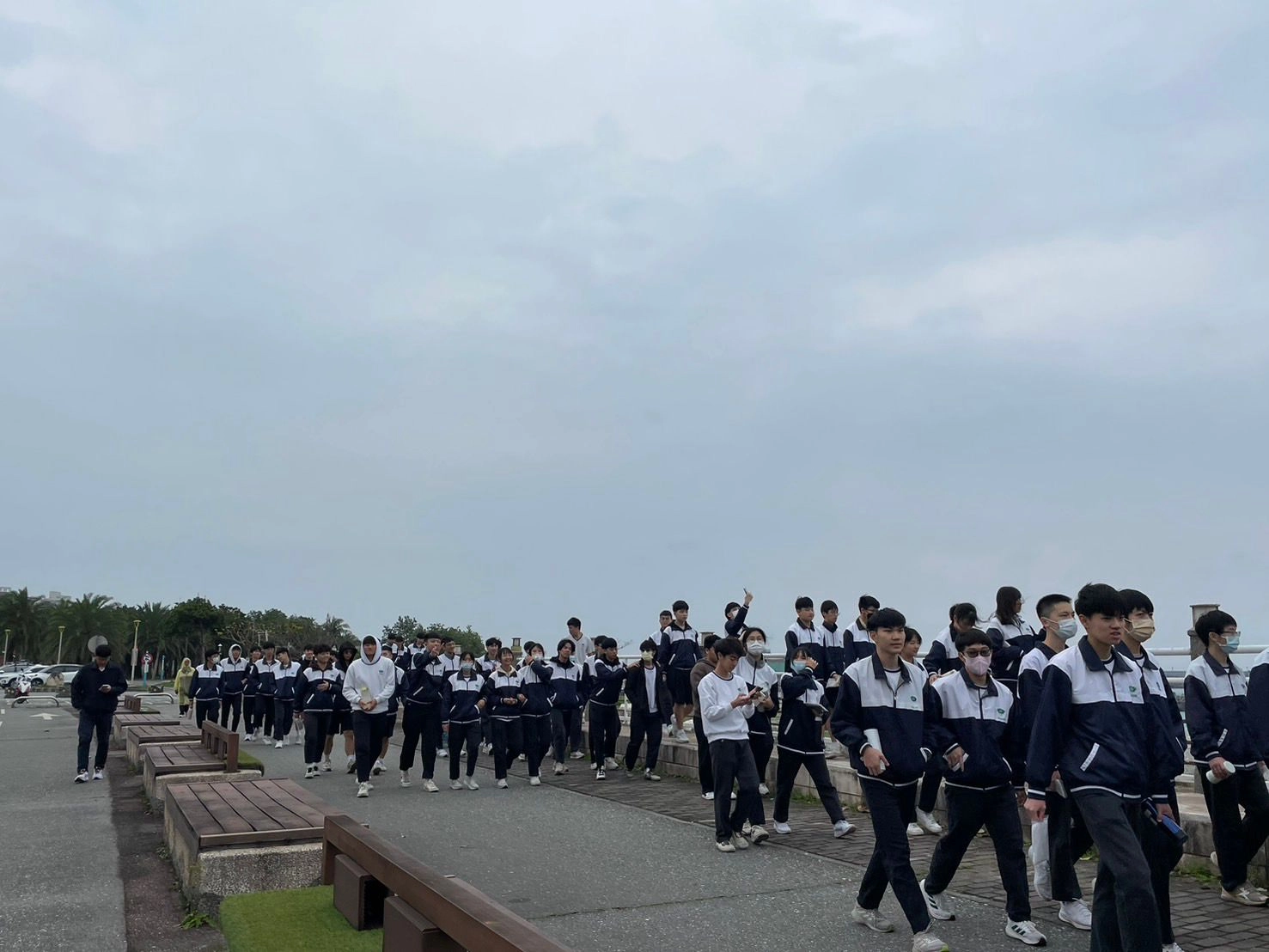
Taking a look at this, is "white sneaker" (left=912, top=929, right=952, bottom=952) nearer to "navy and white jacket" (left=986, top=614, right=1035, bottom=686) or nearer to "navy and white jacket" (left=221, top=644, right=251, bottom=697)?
"navy and white jacket" (left=986, top=614, right=1035, bottom=686)

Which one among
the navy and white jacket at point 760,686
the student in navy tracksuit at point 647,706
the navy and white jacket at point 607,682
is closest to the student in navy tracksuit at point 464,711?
the navy and white jacket at point 607,682

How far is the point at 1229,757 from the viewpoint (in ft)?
23.3

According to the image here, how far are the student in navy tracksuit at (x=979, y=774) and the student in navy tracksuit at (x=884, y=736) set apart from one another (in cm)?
21

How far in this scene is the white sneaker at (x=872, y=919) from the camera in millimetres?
6695

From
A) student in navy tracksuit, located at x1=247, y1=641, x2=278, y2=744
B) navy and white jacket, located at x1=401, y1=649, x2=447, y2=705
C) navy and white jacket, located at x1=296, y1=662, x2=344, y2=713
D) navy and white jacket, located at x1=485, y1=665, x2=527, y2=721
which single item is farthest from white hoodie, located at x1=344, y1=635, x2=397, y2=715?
student in navy tracksuit, located at x1=247, y1=641, x2=278, y2=744

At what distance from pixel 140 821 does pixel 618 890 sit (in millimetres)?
6466

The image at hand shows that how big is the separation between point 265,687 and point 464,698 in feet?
29.1

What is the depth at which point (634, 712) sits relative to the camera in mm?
15336

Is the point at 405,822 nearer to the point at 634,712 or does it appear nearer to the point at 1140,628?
the point at 634,712

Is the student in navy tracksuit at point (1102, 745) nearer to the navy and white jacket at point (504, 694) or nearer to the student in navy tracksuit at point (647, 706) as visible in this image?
the student in navy tracksuit at point (647, 706)

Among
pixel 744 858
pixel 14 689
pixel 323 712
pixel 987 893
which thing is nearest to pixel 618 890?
pixel 744 858

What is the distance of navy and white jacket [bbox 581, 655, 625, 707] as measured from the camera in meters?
16.4

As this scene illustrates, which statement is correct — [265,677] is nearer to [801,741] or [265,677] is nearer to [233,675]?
[233,675]

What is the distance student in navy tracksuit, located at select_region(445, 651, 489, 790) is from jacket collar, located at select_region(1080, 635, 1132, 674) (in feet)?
34.3
